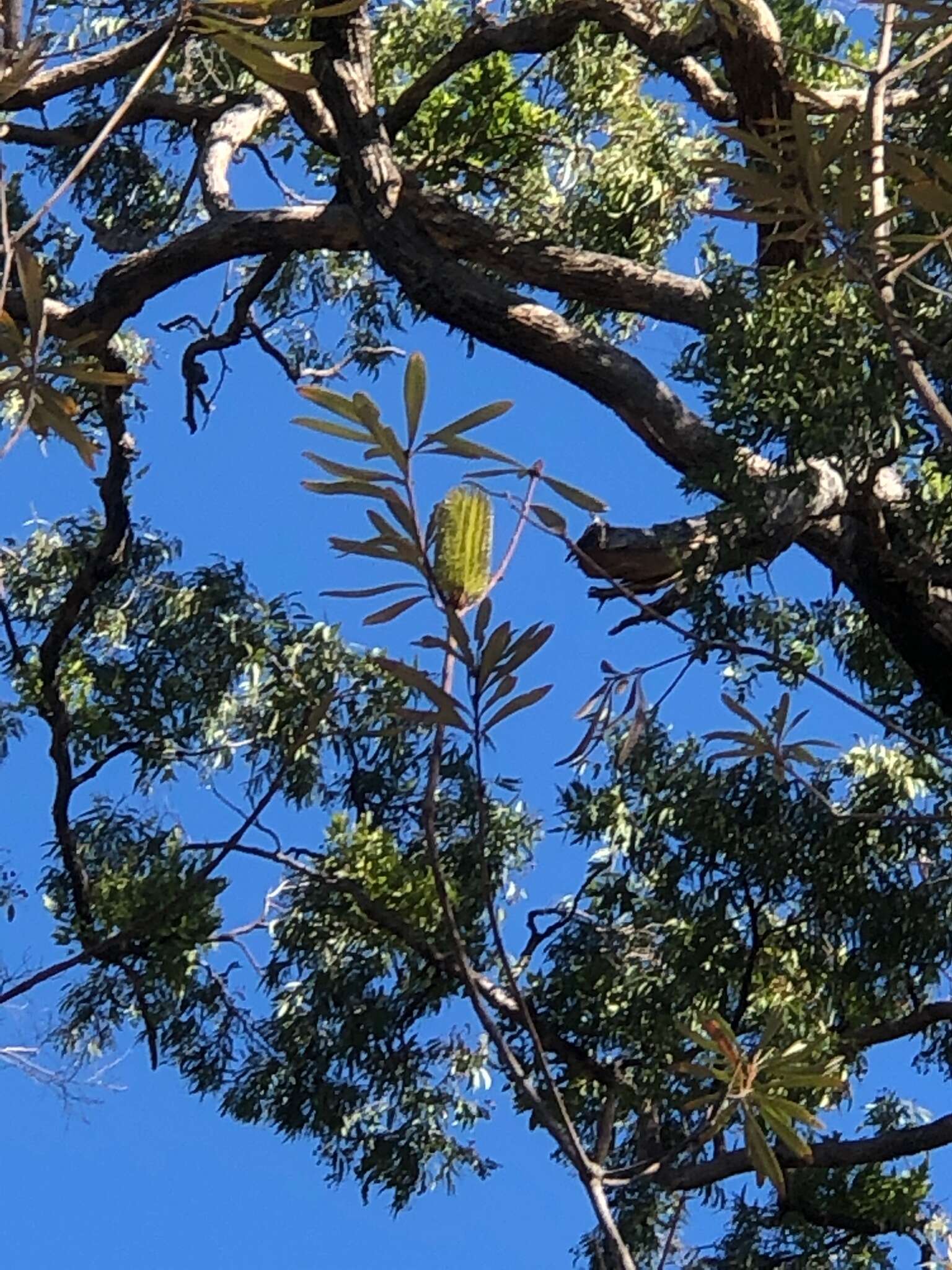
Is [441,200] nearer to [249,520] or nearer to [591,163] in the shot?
[591,163]

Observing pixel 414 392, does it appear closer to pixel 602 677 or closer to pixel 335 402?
pixel 335 402

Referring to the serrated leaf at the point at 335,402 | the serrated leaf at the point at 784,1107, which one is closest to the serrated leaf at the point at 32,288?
the serrated leaf at the point at 335,402

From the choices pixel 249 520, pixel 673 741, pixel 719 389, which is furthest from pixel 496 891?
pixel 249 520

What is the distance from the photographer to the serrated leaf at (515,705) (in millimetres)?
1026

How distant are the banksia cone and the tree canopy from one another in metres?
0.59

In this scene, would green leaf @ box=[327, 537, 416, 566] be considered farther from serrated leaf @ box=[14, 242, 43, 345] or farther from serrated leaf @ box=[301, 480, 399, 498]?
serrated leaf @ box=[14, 242, 43, 345]

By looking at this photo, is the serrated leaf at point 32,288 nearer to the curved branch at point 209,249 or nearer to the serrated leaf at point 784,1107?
the serrated leaf at point 784,1107

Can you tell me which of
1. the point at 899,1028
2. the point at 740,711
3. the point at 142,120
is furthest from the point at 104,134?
the point at 142,120

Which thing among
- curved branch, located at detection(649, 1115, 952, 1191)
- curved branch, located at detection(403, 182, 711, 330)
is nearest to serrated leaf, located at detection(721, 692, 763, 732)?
curved branch, located at detection(649, 1115, 952, 1191)

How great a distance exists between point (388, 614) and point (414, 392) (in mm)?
211

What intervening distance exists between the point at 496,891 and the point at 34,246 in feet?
5.96

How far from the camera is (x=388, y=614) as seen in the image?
1.14 meters

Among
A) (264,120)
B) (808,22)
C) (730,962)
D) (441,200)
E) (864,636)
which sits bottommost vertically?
(730,962)

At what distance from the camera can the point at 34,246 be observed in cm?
360
